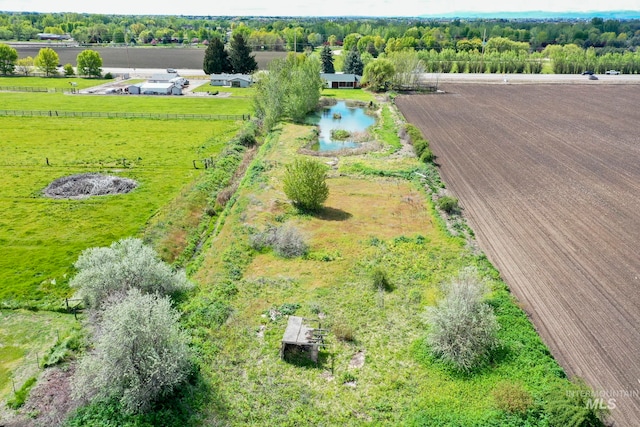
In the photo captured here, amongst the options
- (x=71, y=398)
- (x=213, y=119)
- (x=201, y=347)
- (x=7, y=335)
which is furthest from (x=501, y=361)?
(x=213, y=119)

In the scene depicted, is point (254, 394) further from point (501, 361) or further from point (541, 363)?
point (541, 363)

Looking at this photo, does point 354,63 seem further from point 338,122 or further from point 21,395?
point 21,395

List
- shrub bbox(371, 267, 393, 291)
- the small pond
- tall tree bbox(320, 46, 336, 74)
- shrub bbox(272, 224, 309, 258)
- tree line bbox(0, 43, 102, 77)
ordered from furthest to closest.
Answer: tall tree bbox(320, 46, 336, 74)
tree line bbox(0, 43, 102, 77)
the small pond
shrub bbox(272, 224, 309, 258)
shrub bbox(371, 267, 393, 291)

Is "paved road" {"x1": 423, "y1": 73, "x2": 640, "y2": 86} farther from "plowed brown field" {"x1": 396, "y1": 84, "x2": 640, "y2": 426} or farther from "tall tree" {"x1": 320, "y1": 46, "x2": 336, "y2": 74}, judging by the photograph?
"plowed brown field" {"x1": 396, "y1": 84, "x2": 640, "y2": 426}

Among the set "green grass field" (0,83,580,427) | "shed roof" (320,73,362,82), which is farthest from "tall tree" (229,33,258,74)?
"green grass field" (0,83,580,427)

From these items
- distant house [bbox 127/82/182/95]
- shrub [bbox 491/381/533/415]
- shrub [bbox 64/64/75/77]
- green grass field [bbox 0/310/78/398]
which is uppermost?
shrub [bbox 64/64/75/77]

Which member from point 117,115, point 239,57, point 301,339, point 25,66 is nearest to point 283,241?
point 301,339
